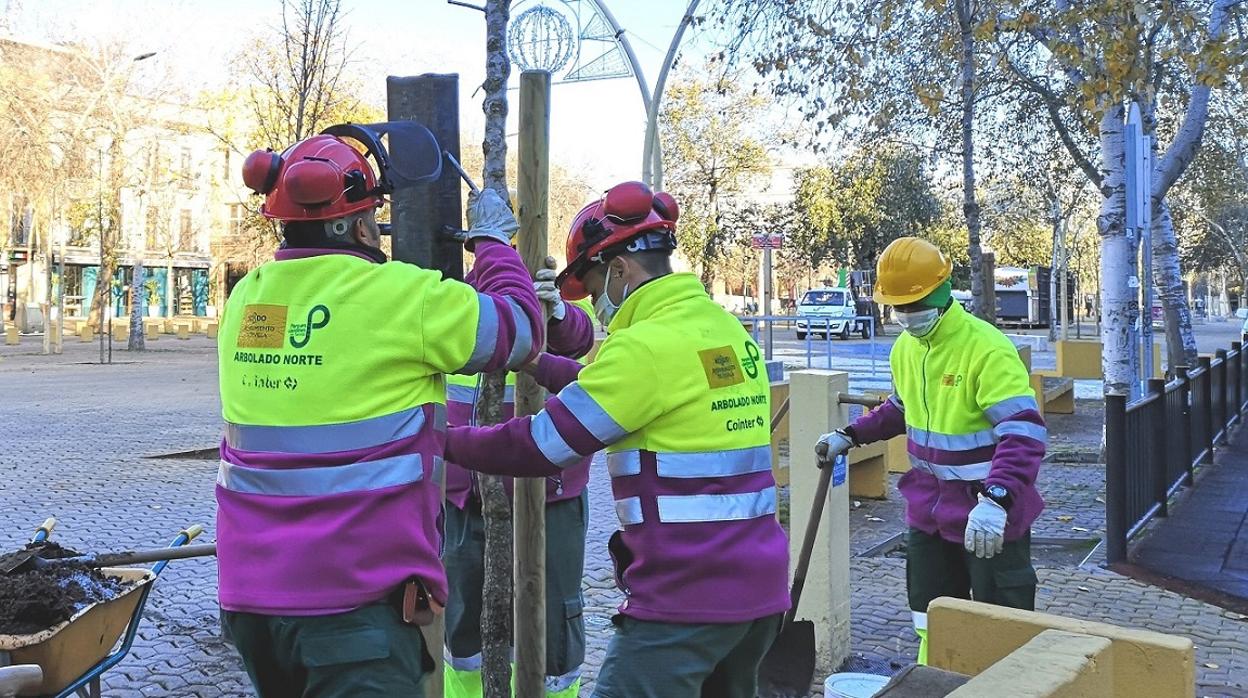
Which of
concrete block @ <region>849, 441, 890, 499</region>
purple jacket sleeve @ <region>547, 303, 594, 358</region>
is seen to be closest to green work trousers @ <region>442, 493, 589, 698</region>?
purple jacket sleeve @ <region>547, 303, 594, 358</region>

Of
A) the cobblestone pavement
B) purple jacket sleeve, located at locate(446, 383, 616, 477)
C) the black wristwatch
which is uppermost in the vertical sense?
purple jacket sleeve, located at locate(446, 383, 616, 477)

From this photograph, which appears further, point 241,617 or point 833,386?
point 833,386

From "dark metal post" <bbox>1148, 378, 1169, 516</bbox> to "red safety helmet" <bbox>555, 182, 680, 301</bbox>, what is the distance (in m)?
6.69

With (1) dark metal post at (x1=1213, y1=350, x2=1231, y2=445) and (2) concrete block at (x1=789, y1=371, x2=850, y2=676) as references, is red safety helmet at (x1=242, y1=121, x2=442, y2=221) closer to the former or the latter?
(2) concrete block at (x1=789, y1=371, x2=850, y2=676)

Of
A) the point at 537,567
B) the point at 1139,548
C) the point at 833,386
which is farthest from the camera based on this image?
the point at 1139,548

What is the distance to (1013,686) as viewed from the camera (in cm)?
207

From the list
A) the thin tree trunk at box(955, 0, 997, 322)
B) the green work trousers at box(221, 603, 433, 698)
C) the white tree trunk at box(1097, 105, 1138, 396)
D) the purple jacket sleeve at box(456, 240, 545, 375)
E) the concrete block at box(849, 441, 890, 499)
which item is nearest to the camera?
the green work trousers at box(221, 603, 433, 698)

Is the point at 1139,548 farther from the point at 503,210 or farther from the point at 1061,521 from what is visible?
the point at 503,210

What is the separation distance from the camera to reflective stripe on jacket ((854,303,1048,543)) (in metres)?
3.73

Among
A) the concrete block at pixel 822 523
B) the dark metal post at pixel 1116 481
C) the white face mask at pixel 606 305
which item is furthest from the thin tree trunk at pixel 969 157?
the white face mask at pixel 606 305

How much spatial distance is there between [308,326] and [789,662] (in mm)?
3032

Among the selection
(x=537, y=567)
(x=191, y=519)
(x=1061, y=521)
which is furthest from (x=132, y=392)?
(x=537, y=567)

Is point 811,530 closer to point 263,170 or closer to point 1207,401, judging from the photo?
point 263,170

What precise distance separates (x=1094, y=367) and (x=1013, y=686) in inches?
788
